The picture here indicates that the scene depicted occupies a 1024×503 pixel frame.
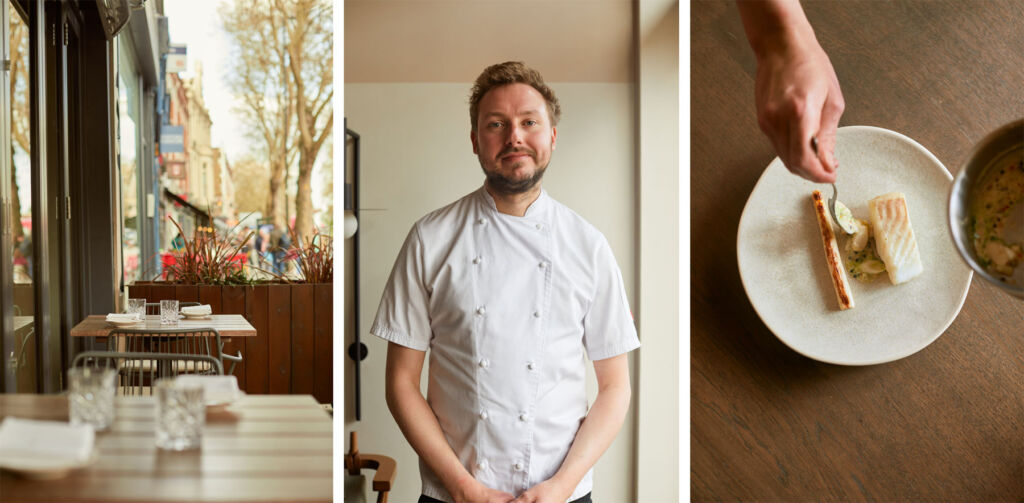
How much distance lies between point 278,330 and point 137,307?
276 millimetres

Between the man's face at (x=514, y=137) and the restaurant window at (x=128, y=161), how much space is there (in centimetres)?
70

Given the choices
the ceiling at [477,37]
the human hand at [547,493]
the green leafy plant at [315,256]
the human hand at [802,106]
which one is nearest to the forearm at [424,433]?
the human hand at [547,493]

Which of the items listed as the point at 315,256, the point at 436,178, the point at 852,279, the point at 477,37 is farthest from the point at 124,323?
the point at 852,279

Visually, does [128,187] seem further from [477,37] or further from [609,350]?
[609,350]

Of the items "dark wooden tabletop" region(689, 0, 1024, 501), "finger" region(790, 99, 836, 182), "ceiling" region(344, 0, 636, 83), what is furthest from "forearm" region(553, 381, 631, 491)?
"ceiling" region(344, 0, 636, 83)

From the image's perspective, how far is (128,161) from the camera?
150 cm

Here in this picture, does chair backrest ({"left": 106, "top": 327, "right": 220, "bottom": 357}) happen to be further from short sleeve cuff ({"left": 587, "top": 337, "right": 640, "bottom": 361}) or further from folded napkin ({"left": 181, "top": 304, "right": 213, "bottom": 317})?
short sleeve cuff ({"left": 587, "top": 337, "right": 640, "bottom": 361})

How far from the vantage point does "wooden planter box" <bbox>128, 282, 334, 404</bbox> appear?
5.01 ft

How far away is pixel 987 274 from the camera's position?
1.29m

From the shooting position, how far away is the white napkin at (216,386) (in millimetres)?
1456

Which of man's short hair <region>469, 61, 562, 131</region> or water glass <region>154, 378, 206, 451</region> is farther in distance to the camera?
man's short hair <region>469, 61, 562, 131</region>

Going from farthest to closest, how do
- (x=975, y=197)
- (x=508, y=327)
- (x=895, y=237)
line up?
1. (x=895, y=237)
2. (x=508, y=327)
3. (x=975, y=197)

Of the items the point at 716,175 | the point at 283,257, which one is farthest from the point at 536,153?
the point at 283,257

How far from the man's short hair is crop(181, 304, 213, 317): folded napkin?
67 cm
